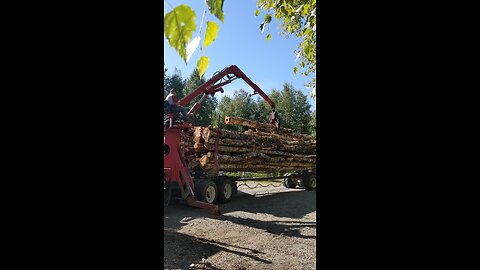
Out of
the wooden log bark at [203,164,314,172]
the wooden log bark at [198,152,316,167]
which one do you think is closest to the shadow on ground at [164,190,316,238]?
the wooden log bark at [203,164,314,172]

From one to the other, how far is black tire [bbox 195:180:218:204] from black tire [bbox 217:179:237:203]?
15 centimetres

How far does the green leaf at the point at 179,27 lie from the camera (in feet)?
1.97

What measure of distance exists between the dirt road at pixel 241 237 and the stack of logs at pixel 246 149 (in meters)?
1.16

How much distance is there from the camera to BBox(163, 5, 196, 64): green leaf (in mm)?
600

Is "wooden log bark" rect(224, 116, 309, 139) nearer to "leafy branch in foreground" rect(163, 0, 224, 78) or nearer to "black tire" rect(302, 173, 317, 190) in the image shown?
"black tire" rect(302, 173, 317, 190)

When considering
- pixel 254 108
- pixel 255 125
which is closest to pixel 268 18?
pixel 255 125

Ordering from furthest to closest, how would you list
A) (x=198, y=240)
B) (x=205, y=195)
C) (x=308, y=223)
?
(x=205, y=195) → (x=308, y=223) → (x=198, y=240)
